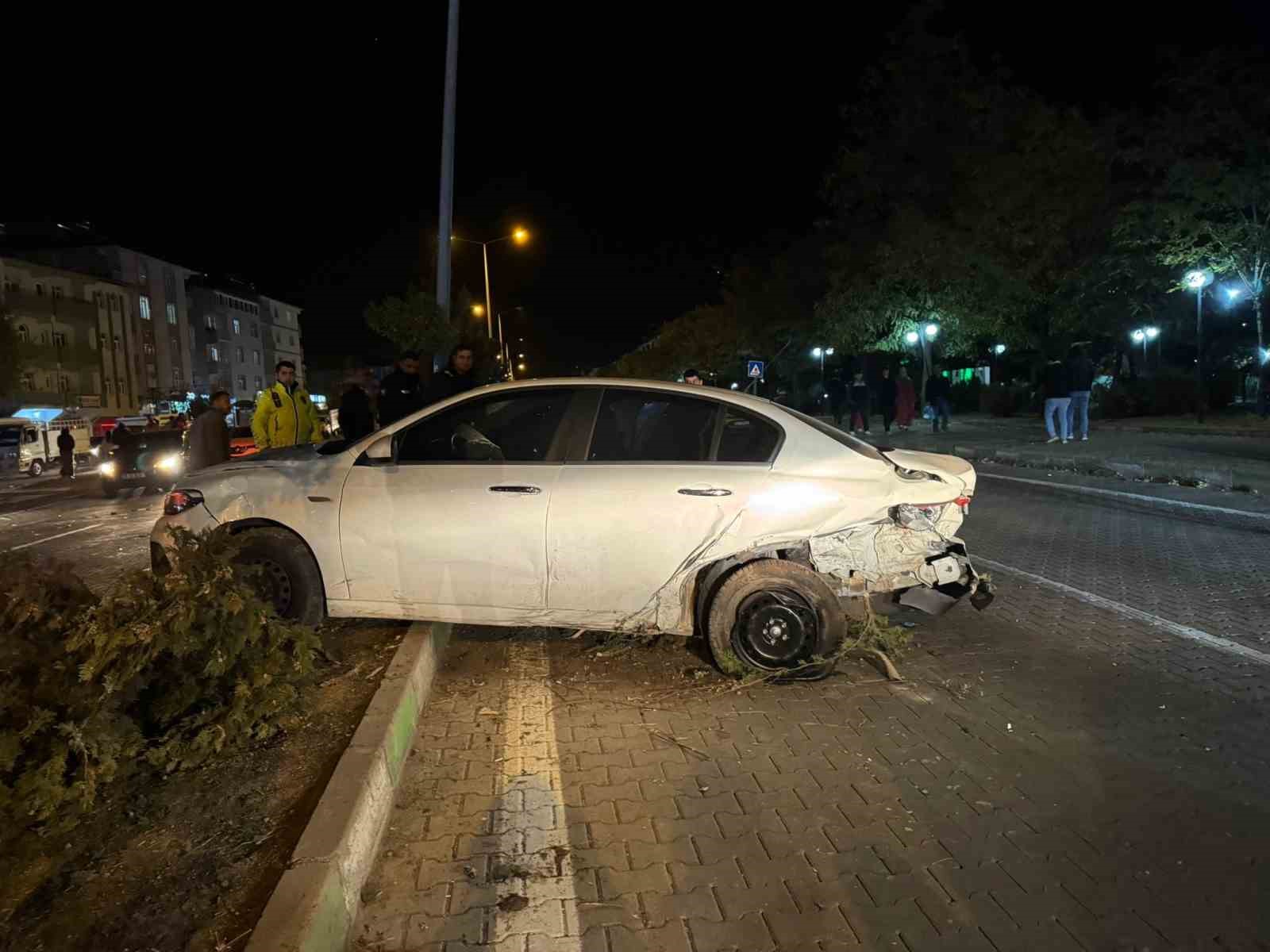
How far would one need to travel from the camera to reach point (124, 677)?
122 inches

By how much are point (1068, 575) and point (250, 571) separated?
240 inches

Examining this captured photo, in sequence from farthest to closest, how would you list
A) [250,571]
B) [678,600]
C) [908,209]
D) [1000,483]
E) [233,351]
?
1. [233,351]
2. [908,209]
3. [1000,483]
4. [678,600]
5. [250,571]

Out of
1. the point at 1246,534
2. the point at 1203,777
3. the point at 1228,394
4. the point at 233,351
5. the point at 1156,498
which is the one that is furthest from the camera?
the point at 233,351

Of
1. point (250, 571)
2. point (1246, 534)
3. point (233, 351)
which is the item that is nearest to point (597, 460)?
point (250, 571)

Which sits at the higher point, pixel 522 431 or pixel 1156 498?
pixel 522 431

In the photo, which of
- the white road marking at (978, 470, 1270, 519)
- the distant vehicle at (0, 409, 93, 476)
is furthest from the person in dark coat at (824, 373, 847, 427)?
the distant vehicle at (0, 409, 93, 476)

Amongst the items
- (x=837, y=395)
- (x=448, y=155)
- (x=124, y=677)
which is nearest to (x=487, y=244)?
(x=837, y=395)

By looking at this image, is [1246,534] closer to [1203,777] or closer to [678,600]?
[1203,777]

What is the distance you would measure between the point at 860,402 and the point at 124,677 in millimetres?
20698

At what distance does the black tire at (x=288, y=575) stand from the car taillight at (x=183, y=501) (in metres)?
0.47

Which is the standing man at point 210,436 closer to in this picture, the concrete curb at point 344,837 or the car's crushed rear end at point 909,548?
the concrete curb at point 344,837

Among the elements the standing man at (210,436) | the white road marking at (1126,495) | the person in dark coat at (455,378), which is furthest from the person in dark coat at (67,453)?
the white road marking at (1126,495)

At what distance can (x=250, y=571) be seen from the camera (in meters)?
3.79

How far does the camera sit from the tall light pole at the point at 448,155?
14.2 meters
